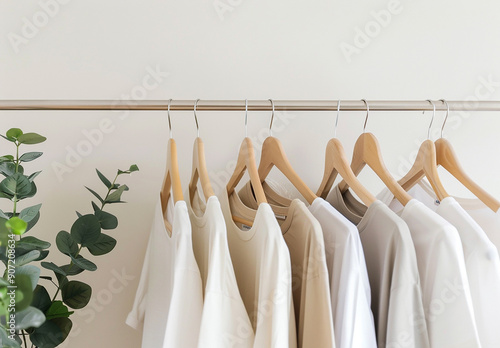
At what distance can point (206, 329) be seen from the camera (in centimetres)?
74

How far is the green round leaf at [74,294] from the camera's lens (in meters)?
1.03

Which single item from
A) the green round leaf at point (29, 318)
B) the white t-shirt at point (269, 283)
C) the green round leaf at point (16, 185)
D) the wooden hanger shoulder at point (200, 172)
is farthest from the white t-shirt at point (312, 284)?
the green round leaf at point (16, 185)

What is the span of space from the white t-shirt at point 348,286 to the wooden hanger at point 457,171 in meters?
0.28

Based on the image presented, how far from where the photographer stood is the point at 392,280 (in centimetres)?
79

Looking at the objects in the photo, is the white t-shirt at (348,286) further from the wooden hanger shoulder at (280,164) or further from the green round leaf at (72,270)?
the green round leaf at (72,270)

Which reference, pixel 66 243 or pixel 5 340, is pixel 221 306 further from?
pixel 66 243

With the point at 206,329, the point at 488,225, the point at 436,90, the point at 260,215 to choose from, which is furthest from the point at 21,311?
the point at 436,90

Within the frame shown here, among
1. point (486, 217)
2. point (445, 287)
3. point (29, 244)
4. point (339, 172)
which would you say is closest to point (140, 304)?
point (29, 244)

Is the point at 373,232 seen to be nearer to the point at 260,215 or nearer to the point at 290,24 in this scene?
the point at 260,215

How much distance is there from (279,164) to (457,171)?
1.12ft

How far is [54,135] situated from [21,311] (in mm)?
589

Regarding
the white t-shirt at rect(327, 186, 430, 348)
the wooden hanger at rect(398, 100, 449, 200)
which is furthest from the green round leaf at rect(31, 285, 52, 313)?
the wooden hanger at rect(398, 100, 449, 200)

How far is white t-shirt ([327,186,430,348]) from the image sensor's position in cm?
76

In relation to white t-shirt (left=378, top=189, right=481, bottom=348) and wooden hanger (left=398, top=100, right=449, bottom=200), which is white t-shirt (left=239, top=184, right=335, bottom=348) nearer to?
white t-shirt (left=378, top=189, right=481, bottom=348)
